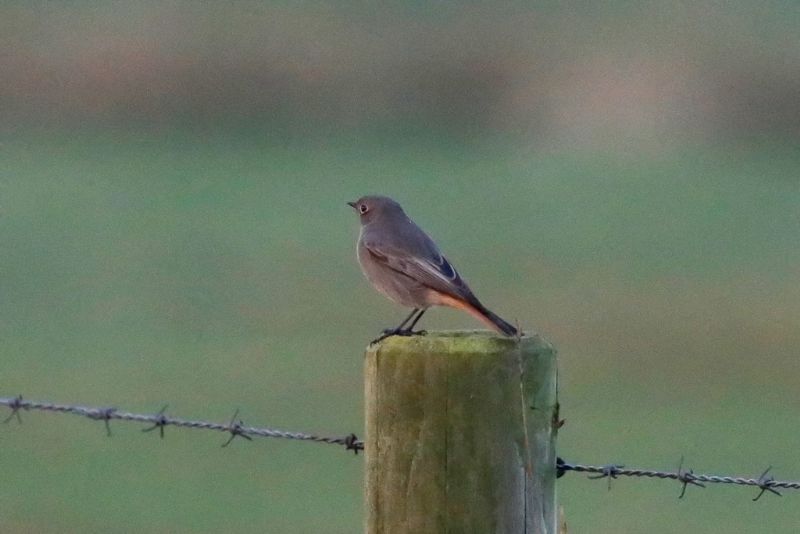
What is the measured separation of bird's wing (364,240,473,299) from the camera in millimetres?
6430

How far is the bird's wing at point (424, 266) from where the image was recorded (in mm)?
6430

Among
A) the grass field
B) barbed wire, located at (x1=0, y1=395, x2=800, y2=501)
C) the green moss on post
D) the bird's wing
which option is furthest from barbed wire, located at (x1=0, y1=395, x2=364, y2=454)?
the grass field

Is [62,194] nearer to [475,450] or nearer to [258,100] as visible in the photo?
[258,100]

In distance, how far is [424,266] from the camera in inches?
265

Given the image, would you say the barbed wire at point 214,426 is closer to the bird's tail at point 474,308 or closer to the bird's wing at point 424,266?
the bird's tail at point 474,308

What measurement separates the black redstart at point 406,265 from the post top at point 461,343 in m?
2.13

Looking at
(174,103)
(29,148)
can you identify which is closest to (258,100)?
(174,103)

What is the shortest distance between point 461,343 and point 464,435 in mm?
215

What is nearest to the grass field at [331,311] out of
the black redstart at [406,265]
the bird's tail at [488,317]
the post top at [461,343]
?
the black redstart at [406,265]

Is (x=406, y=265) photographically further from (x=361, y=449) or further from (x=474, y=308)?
(x=361, y=449)

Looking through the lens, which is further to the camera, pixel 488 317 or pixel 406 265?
pixel 406 265

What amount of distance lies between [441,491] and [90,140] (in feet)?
125

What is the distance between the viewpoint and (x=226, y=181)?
33.0 meters

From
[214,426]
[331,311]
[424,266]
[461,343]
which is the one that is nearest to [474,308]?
[424,266]
